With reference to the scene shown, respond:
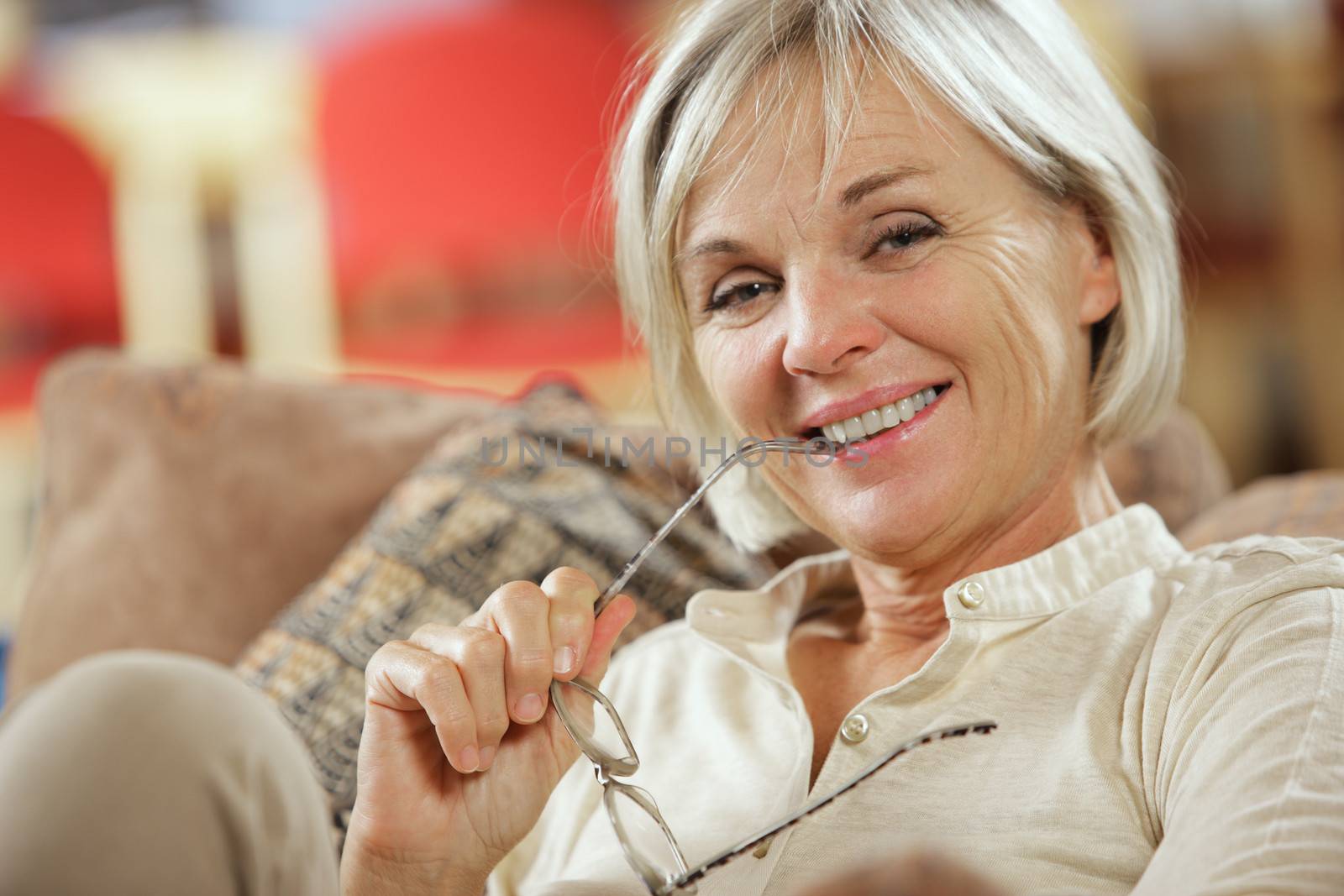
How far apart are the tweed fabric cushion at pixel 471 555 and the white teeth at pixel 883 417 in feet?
1.33

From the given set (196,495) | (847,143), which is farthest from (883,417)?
(196,495)

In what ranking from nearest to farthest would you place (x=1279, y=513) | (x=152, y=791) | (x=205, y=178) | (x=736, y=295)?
(x=152, y=791) → (x=736, y=295) → (x=1279, y=513) → (x=205, y=178)

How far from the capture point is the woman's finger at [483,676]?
34.1 inches

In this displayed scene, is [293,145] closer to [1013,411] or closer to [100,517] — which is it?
[100,517]

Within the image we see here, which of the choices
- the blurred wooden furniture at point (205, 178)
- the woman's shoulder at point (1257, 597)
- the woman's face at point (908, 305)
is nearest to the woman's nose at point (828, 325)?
the woman's face at point (908, 305)

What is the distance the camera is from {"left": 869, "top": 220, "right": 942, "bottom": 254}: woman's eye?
0.97 m

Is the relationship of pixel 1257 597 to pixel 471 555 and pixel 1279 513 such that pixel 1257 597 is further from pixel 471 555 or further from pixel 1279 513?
pixel 471 555

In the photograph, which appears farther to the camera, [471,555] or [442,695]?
[471,555]

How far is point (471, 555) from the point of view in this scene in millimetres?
1327

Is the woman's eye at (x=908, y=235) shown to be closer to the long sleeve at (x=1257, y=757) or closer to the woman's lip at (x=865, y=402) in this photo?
the woman's lip at (x=865, y=402)

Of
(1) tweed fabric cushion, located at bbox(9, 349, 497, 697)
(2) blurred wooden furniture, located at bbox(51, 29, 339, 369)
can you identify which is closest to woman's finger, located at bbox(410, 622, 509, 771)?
(1) tweed fabric cushion, located at bbox(9, 349, 497, 697)

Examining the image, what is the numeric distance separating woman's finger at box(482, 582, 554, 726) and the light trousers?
7.3 inches

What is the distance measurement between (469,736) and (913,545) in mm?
389

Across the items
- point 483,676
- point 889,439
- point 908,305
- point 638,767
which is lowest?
point 638,767
